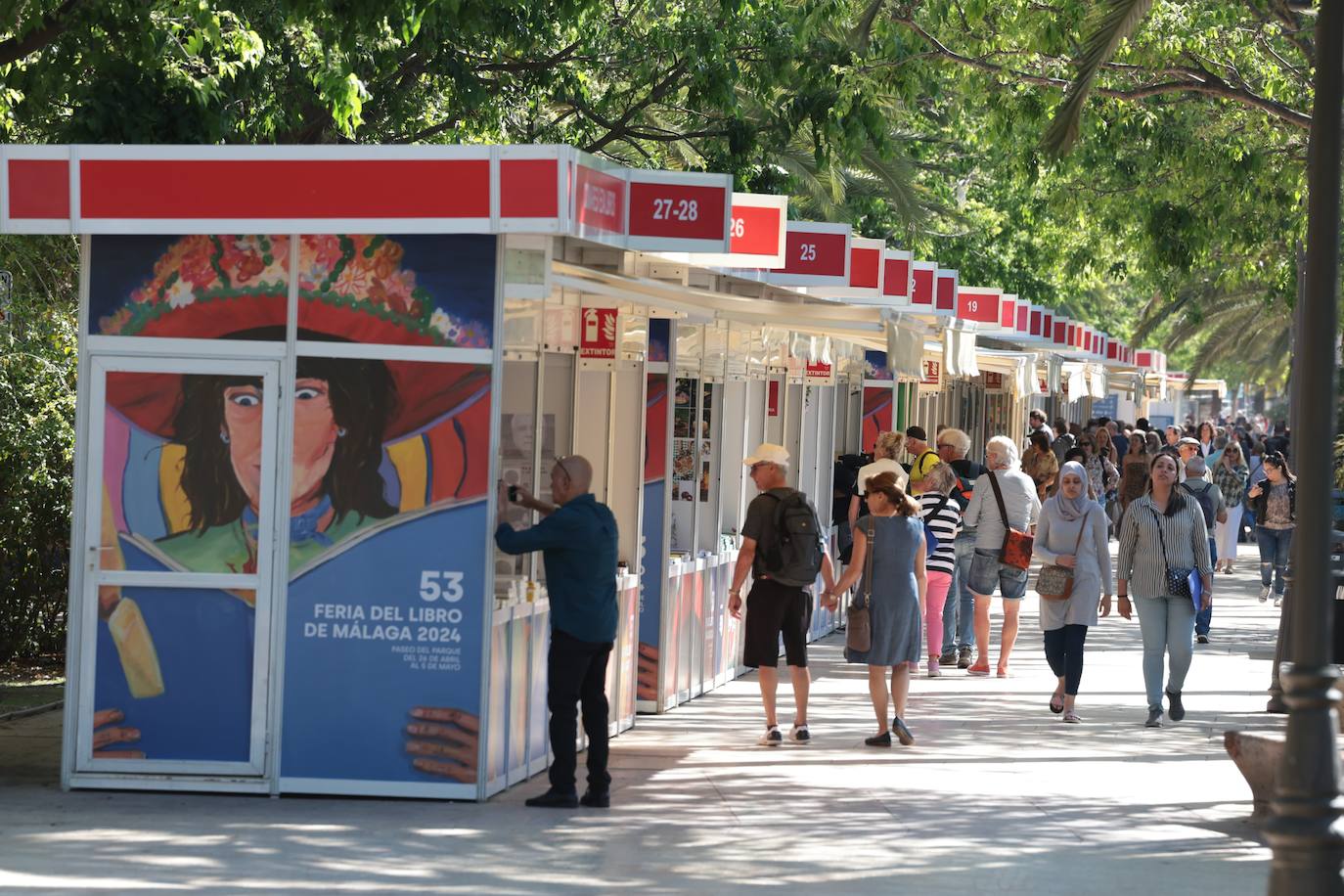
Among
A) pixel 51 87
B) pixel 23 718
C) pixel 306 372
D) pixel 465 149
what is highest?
pixel 51 87

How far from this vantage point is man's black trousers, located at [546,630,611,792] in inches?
369

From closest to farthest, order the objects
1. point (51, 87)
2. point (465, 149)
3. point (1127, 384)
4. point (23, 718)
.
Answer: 1. point (465, 149)
2. point (23, 718)
3. point (51, 87)
4. point (1127, 384)

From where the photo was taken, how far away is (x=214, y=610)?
947 cm

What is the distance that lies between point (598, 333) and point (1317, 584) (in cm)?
550

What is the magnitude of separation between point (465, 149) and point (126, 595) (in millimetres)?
2615

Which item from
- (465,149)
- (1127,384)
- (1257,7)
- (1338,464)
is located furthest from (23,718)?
(1127,384)

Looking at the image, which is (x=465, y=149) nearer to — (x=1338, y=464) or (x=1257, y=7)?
(x=1257, y=7)

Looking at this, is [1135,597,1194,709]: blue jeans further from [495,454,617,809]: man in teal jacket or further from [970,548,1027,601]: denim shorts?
[495,454,617,809]: man in teal jacket

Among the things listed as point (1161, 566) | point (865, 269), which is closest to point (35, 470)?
point (865, 269)

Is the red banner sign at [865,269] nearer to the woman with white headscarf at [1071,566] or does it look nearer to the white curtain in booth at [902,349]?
the white curtain in booth at [902,349]

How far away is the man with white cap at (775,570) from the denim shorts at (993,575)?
11.2ft

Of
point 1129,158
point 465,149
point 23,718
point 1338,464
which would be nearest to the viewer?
point 465,149

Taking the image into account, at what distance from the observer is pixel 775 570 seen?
11.4 m

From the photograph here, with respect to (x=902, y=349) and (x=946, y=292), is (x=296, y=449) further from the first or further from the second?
(x=946, y=292)
